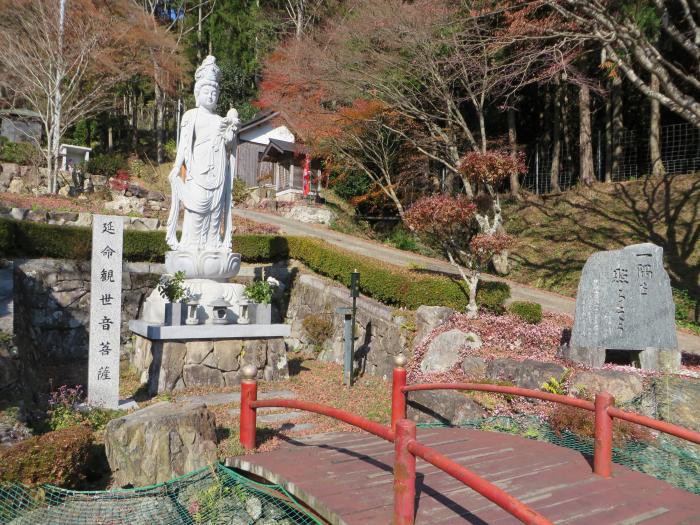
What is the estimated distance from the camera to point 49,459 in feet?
13.8

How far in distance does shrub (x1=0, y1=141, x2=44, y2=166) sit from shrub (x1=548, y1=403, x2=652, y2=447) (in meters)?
22.9

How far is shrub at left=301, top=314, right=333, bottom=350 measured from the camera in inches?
424

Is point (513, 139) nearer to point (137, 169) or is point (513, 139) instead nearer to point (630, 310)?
point (630, 310)

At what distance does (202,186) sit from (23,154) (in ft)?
59.6

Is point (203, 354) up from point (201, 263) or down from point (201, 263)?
down

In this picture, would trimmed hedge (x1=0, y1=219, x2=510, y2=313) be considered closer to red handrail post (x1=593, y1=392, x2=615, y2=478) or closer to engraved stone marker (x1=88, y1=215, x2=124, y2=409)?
engraved stone marker (x1=88, y1=215, x2=124, y2=409)

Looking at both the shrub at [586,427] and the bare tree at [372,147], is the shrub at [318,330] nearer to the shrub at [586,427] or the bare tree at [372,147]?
the shrub at [586,427]

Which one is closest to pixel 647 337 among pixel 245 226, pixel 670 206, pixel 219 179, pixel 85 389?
pixel 219 179

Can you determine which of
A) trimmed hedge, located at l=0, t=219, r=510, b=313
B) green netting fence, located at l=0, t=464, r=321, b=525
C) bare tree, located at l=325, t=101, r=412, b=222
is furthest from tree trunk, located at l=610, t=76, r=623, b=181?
green netting fence, located at l=0, t=464, r=321, b=525

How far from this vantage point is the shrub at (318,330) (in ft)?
35.4

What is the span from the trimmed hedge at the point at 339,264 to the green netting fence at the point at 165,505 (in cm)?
634

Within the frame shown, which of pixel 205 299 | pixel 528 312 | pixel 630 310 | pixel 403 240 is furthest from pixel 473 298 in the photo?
pixel 403 240

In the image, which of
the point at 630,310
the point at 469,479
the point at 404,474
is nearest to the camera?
the point at 469,479

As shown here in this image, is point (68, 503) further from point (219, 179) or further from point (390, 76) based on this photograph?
point (390, 76)
